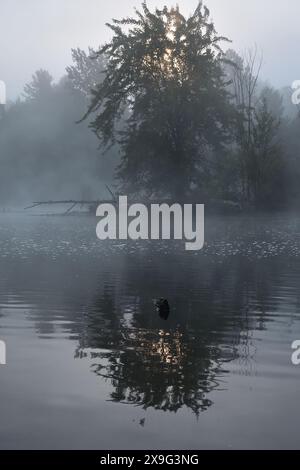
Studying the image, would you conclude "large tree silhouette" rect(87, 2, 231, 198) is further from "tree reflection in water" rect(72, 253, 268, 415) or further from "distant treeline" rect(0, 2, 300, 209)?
"tree reflection in water" rect(72, 253, 268, 415)

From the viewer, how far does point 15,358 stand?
9.24 metres

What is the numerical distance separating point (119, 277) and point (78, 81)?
79560mm

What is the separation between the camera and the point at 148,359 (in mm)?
9180

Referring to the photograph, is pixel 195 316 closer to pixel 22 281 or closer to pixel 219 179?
pixel 22 281

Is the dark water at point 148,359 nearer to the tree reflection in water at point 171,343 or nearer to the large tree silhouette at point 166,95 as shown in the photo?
the tree reflection in water at point 171,343

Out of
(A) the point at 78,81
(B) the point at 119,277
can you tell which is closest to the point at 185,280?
(B) the point at 119,277

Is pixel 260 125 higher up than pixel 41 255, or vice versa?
pixel 260 125

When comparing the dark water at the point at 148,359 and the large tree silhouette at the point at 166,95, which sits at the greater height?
the large tree silhouette at the point at 166,95

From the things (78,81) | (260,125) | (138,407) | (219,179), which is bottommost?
(138,407)

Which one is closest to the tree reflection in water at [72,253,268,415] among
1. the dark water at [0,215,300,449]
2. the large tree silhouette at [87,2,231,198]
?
the dark water at [0,215,300,449]

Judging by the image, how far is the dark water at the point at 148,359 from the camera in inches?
257

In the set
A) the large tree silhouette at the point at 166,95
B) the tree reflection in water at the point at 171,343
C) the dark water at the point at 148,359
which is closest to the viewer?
the dark water at the point at 148,359

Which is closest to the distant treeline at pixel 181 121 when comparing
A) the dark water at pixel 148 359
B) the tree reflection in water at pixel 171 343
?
the dark water at pixel 148 359

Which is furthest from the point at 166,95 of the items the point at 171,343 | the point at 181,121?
the point at 171,343
